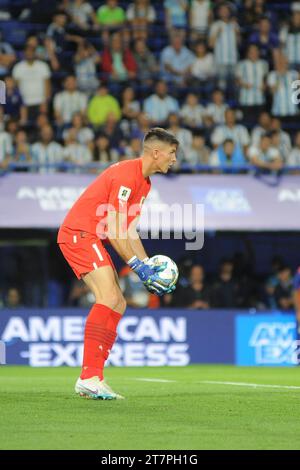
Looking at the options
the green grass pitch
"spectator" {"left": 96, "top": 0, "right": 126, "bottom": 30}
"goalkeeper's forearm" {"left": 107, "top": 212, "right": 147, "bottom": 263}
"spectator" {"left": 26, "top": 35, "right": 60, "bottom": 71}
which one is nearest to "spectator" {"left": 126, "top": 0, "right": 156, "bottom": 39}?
A: "spectator" {"left": 96, "top": 0, "right": 126, "bottom": 30}

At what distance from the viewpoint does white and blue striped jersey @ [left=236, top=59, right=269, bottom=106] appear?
917 inches

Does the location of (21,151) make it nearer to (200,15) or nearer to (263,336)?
(263,336)

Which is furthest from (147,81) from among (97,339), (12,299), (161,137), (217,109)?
(97,339)


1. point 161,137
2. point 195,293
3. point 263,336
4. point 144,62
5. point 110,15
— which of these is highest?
point 110,15

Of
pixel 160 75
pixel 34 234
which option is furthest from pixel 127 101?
pixel 34 234

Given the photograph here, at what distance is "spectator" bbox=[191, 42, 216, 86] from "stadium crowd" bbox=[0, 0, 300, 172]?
0.07 ft

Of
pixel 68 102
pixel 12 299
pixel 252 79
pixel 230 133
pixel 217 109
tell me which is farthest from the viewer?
pixel 252 79

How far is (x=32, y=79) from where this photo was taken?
2214 cm

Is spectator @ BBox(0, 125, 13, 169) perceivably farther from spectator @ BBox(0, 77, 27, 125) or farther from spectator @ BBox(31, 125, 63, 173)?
spectator @ BBox(0, 77, 27, 125)

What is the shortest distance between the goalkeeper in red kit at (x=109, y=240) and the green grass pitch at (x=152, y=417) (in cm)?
45

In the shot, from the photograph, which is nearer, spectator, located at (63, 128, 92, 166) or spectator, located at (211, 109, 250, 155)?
spectator, located at (63, 128, 92, 166)

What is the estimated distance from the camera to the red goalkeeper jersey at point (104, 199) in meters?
10.6

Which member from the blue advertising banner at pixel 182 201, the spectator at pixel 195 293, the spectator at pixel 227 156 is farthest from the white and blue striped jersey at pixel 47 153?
the spectator at pixel 195 293

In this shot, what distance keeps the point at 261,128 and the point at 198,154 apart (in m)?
1.49
